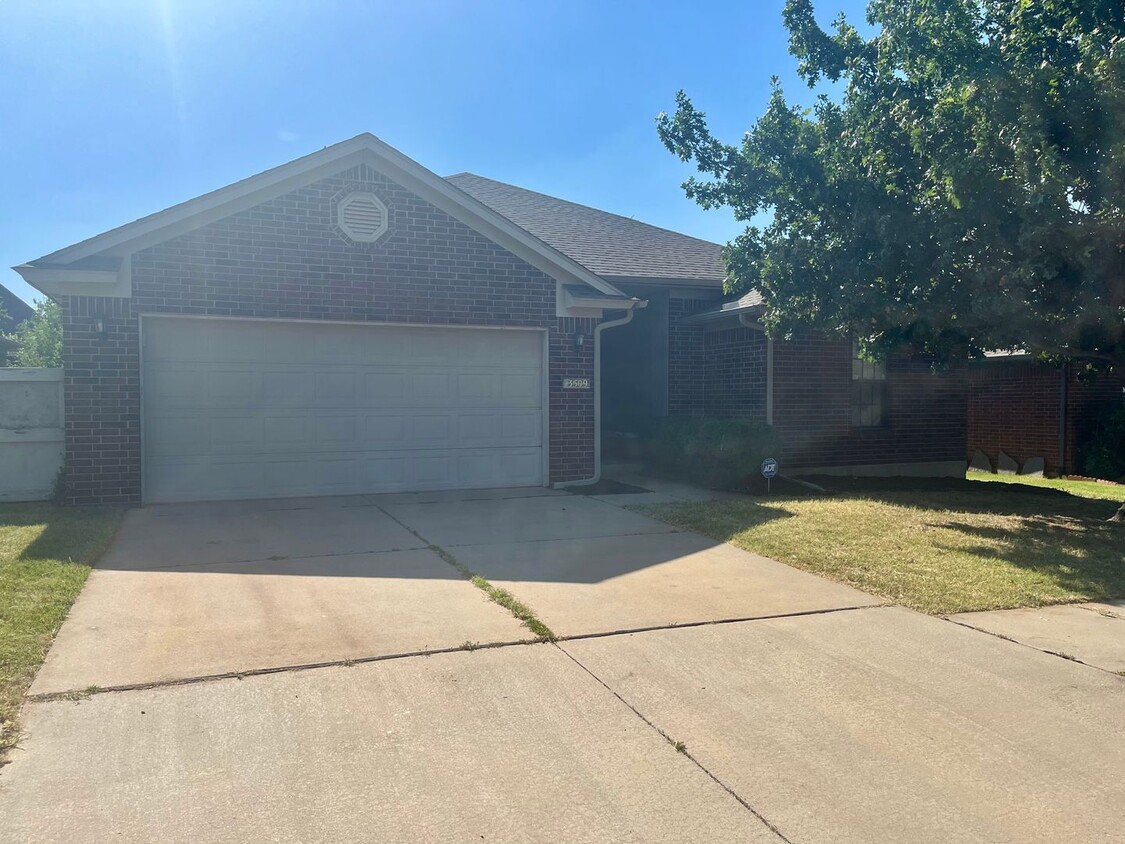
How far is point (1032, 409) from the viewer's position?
19.8m

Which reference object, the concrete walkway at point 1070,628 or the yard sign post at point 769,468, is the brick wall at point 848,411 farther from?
the concrete walkway at point 1070,628

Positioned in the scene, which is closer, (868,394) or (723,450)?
(723,450)

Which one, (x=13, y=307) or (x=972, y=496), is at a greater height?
(x=13, y=307)

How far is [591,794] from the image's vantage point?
3400mm

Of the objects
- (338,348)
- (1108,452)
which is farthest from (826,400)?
(1108,452)

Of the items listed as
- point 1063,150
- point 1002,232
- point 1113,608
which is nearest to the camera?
point 1113,608

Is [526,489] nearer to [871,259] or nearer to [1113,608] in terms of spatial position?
[871,259]

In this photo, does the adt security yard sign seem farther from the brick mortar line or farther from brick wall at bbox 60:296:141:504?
brick wall at bbox 60:296:141:504

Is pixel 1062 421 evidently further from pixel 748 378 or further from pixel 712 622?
pixel 712 622

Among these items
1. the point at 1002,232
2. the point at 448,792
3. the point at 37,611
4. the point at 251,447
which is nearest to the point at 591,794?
the point at 448,792

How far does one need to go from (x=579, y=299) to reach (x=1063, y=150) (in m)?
6.08

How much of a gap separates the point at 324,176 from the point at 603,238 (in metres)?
6.77

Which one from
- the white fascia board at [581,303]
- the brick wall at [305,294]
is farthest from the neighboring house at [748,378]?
the brick wall at [305,294]

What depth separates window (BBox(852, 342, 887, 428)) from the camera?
14.5 m
